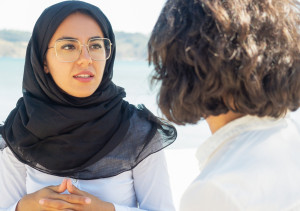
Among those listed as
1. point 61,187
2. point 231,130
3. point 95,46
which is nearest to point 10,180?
point 61,187

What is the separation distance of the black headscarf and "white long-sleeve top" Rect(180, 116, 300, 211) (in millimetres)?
892

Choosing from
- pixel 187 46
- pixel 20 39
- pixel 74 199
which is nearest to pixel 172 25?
pixel 187 46

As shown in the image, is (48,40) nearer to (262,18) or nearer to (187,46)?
(187,46)

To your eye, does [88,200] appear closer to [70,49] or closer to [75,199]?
[75,199]

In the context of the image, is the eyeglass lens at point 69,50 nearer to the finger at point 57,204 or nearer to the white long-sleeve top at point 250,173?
the finger at point 57,204

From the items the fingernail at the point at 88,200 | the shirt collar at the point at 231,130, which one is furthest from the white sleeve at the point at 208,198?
the fingernail at the point at 88,200

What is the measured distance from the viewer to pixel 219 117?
1.11 metres

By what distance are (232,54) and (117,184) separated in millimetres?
1043

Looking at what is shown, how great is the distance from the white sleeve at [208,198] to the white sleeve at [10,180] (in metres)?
1.18

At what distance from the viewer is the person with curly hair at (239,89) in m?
0.91

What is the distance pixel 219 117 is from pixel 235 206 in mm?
309

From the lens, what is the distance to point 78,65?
5.97 feet

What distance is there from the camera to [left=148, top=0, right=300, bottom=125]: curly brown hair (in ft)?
3.21

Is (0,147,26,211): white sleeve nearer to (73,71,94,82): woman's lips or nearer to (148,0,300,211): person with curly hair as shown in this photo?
(73,71,94,82): woman's lips
